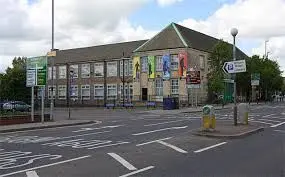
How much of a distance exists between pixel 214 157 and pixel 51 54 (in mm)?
19663

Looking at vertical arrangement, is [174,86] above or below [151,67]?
below

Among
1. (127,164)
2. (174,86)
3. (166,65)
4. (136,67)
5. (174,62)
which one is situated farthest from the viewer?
(136,67)

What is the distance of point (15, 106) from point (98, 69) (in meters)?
50.4

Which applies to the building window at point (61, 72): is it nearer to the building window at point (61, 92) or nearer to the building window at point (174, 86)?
the building window at point (61, 92)

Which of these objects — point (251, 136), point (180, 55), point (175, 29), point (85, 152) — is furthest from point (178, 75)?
point (85, 152)

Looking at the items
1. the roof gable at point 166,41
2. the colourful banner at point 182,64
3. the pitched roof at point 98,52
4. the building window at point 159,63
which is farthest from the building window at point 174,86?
the pitched roof at point 98,52

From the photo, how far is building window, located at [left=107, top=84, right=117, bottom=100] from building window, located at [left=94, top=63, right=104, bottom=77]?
2.80m

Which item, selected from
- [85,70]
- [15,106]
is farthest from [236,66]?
[85,70]

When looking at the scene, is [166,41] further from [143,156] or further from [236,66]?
[143,156]

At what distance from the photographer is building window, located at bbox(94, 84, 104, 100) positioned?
79375mm

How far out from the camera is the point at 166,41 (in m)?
68.9

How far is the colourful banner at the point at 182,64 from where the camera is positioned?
65312 millimetres

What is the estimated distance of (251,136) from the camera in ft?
61.9

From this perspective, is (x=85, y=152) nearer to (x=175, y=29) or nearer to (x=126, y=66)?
(x=175, y=29)
